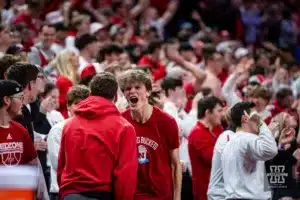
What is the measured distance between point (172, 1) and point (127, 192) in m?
15.5

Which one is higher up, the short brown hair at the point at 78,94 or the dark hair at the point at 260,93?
the dark hair at the point at 260,93

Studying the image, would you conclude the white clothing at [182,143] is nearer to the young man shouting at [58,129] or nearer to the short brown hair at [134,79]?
the young man shouting at [58,129]

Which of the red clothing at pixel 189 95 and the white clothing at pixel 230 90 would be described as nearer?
the red clothing at pixel 189 95

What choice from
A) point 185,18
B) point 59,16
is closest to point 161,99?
point 59,16

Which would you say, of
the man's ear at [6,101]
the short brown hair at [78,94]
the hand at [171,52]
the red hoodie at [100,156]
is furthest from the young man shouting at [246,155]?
the hand at [171,52]

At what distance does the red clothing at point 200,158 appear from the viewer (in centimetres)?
896

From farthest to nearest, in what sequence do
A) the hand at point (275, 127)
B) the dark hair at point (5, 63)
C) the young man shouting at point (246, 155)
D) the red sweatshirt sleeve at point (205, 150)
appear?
the hand at point (275, 127) → the red sweatshirt sleeve at point (205, 150) → the dark hair at point (5, 63) → the young man shouting at point (246, 155)

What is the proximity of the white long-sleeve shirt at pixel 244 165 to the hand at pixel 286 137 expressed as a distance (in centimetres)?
115

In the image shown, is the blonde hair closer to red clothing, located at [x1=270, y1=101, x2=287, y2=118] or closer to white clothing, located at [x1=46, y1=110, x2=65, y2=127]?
white clothing, located at [x1=46, y1=110, x2=65, y2=127]

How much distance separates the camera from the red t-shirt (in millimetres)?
6910

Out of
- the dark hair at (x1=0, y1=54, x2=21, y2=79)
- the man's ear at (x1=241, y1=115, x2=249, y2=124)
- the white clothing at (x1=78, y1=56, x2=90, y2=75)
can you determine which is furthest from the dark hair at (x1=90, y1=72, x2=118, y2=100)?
the white clothing at (x1=78, y1=56, x2=90, y2=75)

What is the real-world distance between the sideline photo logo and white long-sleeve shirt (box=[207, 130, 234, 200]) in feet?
3.35

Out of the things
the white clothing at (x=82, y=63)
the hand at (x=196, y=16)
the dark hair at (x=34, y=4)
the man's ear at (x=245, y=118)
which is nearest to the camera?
the man's ear at (x=245, y=118)

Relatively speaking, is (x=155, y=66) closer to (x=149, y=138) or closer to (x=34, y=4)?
(x=34, y=4)
